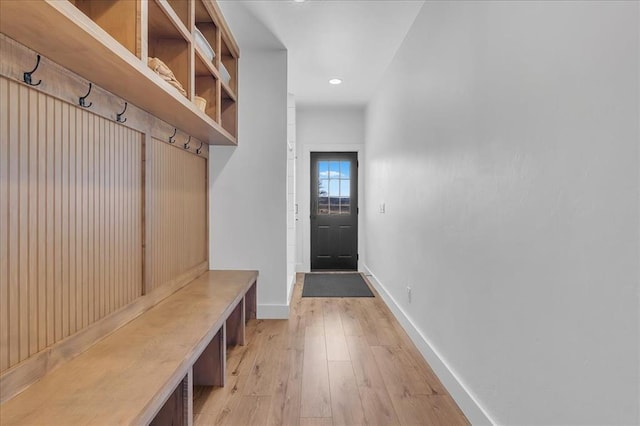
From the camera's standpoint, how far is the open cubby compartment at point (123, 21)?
138 centimetres

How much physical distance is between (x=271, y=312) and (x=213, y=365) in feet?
4.19

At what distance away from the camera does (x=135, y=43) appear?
1.38m

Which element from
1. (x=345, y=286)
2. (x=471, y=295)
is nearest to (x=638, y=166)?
(x=471, y=295)

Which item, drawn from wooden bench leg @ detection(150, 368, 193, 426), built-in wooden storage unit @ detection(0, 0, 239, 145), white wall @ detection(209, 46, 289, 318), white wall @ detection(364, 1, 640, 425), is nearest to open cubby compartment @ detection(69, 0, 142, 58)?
built-in wooden storage unit @ detection(0, 0, 239, 145)

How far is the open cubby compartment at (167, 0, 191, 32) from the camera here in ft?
6.53

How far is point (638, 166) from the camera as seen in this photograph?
35.0 inches

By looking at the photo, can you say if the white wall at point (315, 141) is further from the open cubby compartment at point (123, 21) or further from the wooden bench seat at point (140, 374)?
the open cubby compartment at point (123, 21)

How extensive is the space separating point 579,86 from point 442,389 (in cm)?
174

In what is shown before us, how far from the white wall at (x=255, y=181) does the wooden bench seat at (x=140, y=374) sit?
1054 mm

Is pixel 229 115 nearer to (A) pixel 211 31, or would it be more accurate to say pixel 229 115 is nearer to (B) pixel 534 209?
(A) pixel 211 31

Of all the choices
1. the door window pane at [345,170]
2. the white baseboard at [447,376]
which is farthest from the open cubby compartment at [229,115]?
the door window pane at [345,170]

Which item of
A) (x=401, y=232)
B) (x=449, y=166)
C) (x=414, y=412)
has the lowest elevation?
(x=414, y=412)

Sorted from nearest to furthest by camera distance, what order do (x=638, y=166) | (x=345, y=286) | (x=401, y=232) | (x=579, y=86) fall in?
(x=638, y=166) → (x=579, y=86) → (x=401, y=232) → (x=345, y=286)

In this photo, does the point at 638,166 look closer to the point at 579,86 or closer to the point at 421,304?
the point at 579,86
